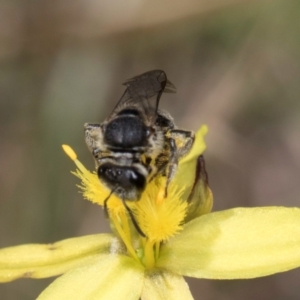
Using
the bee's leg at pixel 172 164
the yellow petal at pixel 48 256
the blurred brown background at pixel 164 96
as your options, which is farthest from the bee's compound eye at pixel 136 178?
the blurred brown background at pixel 164 96

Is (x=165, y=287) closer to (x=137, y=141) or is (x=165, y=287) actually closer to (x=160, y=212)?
(x=160, y=212)

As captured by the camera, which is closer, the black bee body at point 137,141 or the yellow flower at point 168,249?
the black bee body at point 137,141

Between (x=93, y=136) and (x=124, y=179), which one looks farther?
(x=93, y=136)

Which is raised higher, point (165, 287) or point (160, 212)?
point (160, 212)

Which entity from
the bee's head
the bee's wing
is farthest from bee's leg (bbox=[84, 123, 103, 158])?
the bee's head

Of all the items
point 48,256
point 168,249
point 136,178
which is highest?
point 136,178

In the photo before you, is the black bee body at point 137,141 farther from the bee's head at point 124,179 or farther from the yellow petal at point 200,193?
the yellow petal at point 200,193

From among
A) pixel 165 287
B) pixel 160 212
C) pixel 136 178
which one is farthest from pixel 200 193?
pixel 136 178
